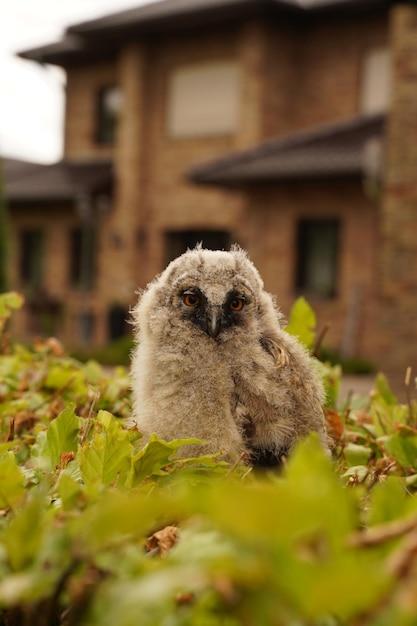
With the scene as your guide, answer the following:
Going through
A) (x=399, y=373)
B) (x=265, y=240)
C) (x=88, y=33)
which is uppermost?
(x=88, y=33)

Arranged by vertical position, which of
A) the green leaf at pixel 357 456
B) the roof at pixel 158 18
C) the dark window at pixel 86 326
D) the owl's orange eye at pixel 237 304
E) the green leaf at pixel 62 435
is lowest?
the dark window at pixel 86 326

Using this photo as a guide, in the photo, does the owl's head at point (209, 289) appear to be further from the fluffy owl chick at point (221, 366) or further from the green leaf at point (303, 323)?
the green leaf at point (303, 323)

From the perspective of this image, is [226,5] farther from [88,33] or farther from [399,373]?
[399,373]

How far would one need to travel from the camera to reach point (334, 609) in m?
0.91

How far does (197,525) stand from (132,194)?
2592cm

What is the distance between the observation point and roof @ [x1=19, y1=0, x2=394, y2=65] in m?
23.7

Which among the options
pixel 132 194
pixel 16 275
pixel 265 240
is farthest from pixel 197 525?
pixel 16 275

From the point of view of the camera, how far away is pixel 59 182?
92.3 ft

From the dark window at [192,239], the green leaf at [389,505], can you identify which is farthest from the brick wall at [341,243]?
the green leaf at [389,505]

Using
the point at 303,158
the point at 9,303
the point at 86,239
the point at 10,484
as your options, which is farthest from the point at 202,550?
the point at 86,239

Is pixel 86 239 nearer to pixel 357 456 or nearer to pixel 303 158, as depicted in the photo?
pixel 303 158

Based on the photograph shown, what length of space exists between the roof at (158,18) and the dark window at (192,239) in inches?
218

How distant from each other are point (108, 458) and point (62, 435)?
0.25 metres

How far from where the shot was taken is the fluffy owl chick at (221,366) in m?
2.17
